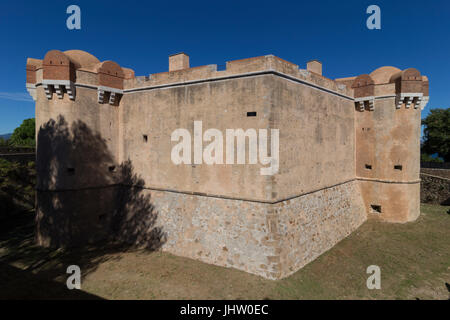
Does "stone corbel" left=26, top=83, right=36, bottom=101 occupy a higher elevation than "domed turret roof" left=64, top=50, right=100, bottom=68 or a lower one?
lower

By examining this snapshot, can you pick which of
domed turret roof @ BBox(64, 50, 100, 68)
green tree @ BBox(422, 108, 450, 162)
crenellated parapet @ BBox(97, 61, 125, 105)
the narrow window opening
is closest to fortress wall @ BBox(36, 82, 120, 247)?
crenellated parapet @ BBox(97, 61, 125, 105)

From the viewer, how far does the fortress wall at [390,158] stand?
18578mm

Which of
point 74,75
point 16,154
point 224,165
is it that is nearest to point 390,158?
point 224,165

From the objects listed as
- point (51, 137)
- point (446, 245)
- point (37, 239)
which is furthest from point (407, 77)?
point (37, 239)

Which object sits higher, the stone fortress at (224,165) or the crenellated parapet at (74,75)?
the crenellated parapet at (74,75)

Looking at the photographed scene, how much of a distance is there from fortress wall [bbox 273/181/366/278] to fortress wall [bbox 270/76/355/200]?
619mm

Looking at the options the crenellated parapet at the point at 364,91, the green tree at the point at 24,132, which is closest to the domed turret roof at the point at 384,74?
the crenellated parapet at the point at 364,91

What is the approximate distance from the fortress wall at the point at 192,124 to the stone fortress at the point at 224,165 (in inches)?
2.4

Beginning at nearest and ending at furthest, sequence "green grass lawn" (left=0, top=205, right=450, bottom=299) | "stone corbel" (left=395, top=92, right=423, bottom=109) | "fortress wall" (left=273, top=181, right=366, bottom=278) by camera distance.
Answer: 1. "green grass lawn" (left=0, top=205, right=450, bottom=299)
2. "fortress wall" (left=273, top=181, right=366, bottom=278)
3. "stone corbel" (left=395, top=92, right=423, bottom=109)

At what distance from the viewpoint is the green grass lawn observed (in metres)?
11.0

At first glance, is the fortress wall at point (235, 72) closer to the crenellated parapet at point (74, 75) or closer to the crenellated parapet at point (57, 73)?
the crenellated parapet at point (74, 75)

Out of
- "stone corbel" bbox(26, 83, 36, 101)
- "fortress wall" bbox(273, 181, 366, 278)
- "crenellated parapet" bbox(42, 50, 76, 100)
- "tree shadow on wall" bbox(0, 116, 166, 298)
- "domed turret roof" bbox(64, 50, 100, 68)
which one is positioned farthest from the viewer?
"domed turret roof" bbox(64, 50, 100, 68)

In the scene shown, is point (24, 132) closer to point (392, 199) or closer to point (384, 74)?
point (384, 74)

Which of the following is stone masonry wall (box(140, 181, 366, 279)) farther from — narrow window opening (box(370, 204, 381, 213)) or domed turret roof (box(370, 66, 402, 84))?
domed turret roof (box(370, 66, 402, 84))
